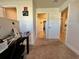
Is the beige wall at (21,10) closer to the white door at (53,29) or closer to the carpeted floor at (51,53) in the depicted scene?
the carpeted floor at (51,53)

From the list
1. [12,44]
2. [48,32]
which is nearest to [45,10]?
[48,32]

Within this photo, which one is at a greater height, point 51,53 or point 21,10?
point 21,10

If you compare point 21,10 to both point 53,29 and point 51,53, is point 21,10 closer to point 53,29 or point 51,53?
point 51,53

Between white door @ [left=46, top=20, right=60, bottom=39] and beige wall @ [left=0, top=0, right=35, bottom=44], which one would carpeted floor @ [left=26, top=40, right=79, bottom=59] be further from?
white door @ [left=46, top=20, right=60, bottom=39]

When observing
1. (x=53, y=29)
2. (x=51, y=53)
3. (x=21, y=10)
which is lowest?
(x=51, y=53)

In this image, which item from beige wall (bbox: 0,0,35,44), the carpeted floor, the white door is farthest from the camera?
the white door

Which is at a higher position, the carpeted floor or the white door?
the white door

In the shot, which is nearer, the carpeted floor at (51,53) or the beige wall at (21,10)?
the carpeted floor at (51,53)

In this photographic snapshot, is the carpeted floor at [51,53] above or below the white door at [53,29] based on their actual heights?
below

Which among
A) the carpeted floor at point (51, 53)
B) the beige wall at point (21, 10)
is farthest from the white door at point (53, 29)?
the carpeted floor at point (51, 53)

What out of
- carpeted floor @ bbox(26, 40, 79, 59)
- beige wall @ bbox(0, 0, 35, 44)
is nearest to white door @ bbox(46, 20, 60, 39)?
beige wall @ bbox(0, 0, 35, 44)

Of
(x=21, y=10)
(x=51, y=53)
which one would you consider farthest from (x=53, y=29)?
(x=51, y=53)

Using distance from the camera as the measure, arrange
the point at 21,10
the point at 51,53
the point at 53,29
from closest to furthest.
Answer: the point at 51,53
the point at 21,10
the point at 53,29

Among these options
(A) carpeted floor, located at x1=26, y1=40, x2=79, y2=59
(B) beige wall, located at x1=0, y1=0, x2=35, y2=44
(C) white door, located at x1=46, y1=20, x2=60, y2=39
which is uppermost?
(B) beige wall, located at x1=0, y1=0, x2=35, y2=44
